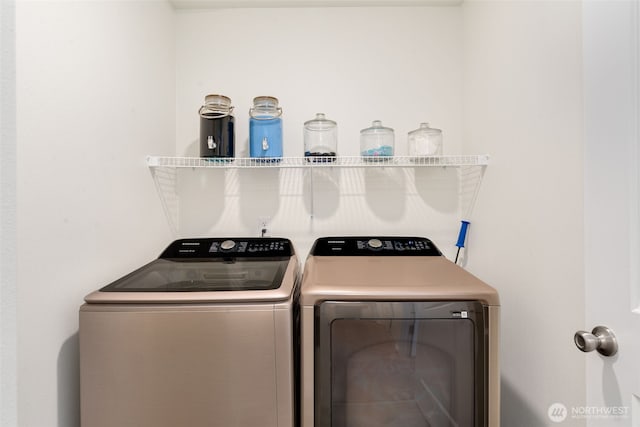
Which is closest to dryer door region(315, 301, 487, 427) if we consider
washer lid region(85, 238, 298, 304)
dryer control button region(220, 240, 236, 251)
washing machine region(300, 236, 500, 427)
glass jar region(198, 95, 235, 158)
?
washing machine region(300, 236, 500, 427)

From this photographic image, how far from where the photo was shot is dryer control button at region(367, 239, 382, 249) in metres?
1.49

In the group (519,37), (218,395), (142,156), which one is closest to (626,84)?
(519,37)

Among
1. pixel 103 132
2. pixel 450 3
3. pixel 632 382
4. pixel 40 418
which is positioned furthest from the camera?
pixel 450 3

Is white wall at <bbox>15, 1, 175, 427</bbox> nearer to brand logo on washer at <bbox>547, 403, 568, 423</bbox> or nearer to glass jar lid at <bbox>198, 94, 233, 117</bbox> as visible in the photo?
glass jar lid at <bbox>198, 94, 233, 117</bbox>

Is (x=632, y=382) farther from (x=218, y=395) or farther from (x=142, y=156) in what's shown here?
(x=142, y=156)

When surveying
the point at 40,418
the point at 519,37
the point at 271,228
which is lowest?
the point at 40,418

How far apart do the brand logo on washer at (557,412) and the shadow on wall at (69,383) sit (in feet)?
5.03

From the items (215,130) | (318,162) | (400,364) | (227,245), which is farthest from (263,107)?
(400,364)

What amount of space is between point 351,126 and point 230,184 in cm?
75

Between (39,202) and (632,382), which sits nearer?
(632,382)

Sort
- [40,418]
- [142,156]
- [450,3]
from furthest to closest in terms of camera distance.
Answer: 1. [450,3]
2. [142,156]
3. [40,418]

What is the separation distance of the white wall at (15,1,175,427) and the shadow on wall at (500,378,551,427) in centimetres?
156

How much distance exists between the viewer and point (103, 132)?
1149 mm

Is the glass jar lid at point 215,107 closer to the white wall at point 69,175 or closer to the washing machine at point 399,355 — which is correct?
the white wall at point 69,175
